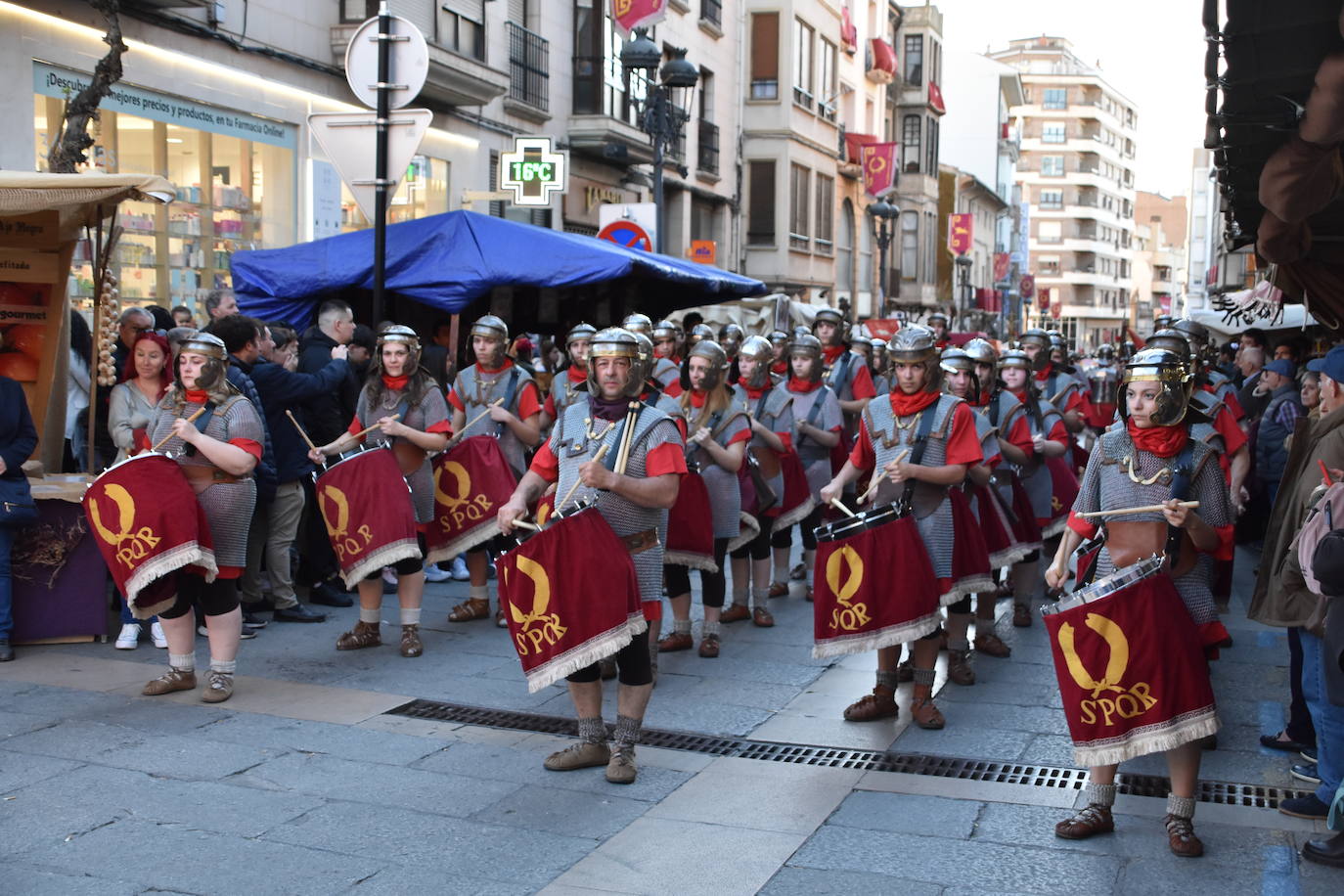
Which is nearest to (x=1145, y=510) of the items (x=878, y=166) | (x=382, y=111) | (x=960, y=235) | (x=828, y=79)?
(x=382, y=111)

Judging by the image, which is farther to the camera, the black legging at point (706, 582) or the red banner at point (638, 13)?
the red banner at point (638, 13)

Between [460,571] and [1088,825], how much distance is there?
21.7 ft

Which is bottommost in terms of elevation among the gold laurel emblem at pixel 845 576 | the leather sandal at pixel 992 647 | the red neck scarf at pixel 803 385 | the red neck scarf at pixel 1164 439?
the leather sandal at pixel 992 647

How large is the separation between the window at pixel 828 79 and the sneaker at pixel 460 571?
28.0 metres

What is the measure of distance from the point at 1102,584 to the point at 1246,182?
126 inches

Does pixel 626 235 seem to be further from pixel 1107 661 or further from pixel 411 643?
pixel 1107 661

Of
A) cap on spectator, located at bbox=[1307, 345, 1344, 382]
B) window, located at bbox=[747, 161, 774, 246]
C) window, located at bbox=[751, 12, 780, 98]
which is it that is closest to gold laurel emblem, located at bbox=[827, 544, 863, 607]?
cap on spectator, located at bbox=[1307, 345, 1344, 382]

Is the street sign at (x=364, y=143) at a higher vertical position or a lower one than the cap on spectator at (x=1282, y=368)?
higher

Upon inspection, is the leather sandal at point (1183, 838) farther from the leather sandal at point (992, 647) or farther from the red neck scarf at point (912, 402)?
the leather sandal at point (992, 647)

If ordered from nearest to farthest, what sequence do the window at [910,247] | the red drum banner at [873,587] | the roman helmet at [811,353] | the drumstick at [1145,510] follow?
the drumstick at [1145,510]
the red drum banner at [873,587]
the roman helmet at [811,353]
the window at [910,247]

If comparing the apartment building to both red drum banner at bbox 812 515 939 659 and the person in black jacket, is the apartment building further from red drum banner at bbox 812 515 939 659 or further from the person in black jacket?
the person in black jacket

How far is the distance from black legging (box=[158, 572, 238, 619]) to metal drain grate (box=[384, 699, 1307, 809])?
101cm

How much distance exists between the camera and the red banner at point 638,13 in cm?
1930

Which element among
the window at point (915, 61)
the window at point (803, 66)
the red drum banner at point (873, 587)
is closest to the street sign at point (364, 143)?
the red drum banner at point (873, 587)
